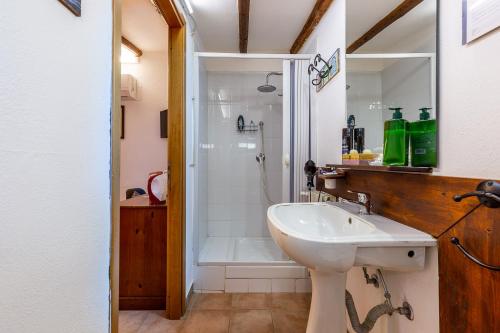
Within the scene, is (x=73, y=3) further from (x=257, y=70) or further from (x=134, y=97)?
(x=257, y=70)

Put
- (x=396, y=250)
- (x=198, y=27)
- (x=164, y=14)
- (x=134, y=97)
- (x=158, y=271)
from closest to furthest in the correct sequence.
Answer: (x=396, y=250) < (x=164, y=14) < (x=158, y=271) < (x=198, y=27) < (x=134, y=97)

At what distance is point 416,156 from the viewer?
910 millimetres

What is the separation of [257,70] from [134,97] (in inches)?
56.7

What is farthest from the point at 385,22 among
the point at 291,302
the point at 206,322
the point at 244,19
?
the point at 206,322

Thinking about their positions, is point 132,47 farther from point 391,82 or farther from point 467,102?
point 467,102

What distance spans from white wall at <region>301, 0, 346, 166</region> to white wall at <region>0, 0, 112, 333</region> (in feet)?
4.40

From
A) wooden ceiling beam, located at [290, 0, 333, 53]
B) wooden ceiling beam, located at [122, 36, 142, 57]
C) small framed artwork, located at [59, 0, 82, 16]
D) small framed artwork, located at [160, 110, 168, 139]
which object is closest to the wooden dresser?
small framed artwork, located at [160, 110, 168, 139]

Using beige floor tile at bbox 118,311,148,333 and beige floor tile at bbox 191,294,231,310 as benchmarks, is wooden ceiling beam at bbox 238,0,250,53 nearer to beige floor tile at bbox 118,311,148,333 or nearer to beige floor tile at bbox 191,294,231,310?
beige floor tile at bbox 191,294,231,310

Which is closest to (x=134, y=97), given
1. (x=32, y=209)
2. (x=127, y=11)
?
(x=127, y=11)

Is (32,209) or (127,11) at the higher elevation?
(127,11)

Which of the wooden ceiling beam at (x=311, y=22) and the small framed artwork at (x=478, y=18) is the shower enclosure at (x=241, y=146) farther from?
the small framed artwork at (x=478, y=18)

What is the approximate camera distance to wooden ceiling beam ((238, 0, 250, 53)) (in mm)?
1839

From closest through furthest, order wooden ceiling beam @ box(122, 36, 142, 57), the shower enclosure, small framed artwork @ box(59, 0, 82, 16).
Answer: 1. small framed artwork @ box(59, 0, 82, 16)
2. wooden ceiling beam @ box(122, 36, 142, 57)
3. the shower enclosure

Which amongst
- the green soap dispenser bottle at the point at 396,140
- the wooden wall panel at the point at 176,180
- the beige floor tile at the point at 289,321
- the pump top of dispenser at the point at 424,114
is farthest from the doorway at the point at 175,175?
the pump top of dispenser at the point at 424,114
